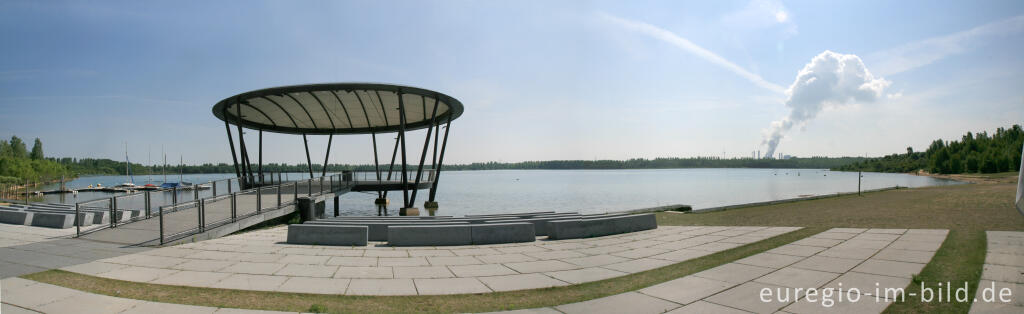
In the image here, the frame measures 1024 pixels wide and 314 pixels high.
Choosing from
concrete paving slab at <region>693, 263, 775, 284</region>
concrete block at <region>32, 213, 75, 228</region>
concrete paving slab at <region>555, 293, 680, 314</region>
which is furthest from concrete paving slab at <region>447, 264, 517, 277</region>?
concrete block at <region>32, 213, 75, 228</region>

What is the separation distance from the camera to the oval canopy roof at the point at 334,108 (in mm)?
19938

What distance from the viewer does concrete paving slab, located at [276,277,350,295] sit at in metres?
5.15

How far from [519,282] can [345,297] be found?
2.18 meters

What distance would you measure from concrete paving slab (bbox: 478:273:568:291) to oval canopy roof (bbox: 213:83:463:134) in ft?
50.5

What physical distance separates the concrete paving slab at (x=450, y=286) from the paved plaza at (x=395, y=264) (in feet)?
0.04

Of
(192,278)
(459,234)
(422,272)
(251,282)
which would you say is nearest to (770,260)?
(422,272)

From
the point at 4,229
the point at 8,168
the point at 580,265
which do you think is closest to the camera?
the point at 580,265

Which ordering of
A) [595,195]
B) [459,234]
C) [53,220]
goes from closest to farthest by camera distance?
[459,234], [53,220], [595,195]

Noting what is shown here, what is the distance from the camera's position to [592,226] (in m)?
10.1

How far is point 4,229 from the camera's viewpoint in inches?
440

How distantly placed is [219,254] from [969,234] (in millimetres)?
14879

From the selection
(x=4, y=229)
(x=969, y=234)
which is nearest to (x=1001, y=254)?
(x=969, y=234)

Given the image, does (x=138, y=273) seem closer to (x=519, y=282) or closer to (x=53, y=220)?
(x=519, y=282)

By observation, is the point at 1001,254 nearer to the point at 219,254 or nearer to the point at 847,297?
the point at 847,297
